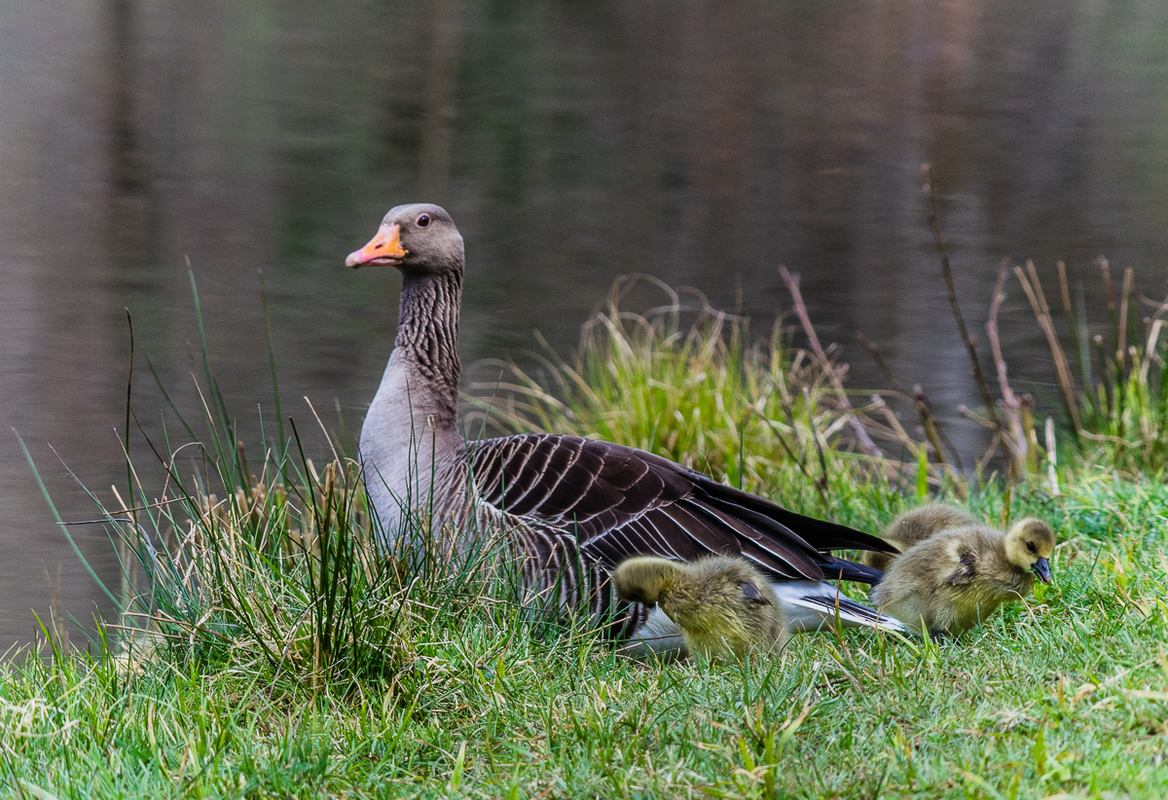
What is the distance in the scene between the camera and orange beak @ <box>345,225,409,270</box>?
18.0 feet

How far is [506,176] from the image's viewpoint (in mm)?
18562

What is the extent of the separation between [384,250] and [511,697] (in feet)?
9.07

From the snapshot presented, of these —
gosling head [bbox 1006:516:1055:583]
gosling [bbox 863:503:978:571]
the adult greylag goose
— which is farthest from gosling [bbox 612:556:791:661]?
gosling [bbox 863:503:978:571]

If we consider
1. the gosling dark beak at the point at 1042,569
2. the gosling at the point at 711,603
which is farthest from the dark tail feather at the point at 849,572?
the gosling dark beak at the point at 1042,569

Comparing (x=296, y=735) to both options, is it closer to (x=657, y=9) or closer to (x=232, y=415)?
(x=232, y=415)

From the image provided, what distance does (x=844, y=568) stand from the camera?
449 centimetres

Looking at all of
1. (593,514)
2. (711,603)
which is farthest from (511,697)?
(593,514)

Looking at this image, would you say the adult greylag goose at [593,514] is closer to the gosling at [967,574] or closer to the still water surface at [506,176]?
the gosling at [967,574]

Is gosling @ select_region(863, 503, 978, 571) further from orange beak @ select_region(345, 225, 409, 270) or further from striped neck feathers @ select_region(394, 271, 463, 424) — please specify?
orange beak @ select_region(345, 225, 409, 270)

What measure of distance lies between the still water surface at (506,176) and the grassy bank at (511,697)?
371 cm

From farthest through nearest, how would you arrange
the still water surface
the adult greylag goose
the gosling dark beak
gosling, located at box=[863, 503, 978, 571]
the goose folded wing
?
the still water surface → gosling, located at box=[863, 503, 978, 571] → the goose folded wing → the adult greylag goose → the gosling dark beak

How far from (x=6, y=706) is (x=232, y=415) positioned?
673 centimetres

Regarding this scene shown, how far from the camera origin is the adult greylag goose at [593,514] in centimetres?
438

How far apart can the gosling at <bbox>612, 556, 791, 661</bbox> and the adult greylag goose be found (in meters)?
0.27
